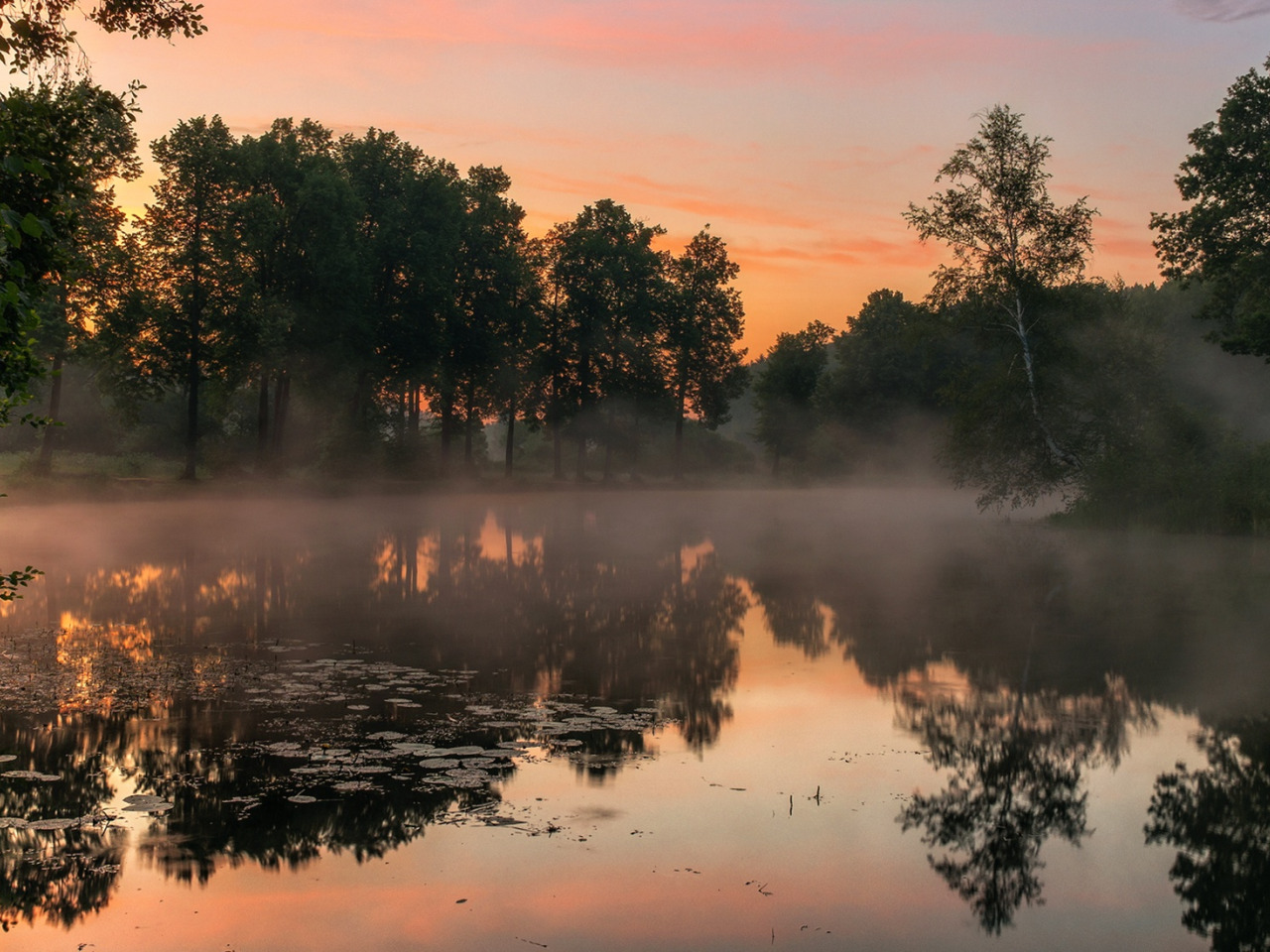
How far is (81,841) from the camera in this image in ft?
24.3

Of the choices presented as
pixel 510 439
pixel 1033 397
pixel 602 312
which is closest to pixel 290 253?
pixel 510 439

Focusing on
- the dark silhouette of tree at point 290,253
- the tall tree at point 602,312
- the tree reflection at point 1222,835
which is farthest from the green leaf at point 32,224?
the tall tree at point 602,312

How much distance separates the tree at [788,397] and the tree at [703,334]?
12865 millimetres

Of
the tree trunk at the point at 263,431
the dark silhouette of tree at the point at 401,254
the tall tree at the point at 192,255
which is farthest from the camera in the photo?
the dark silhouette of tree at the point at 401,254

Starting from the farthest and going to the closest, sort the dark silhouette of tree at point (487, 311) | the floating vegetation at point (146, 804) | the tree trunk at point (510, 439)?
the tree trunk at point (510, 439) → the dark silhouette of tree at point (487, 311) → the floating vegetation at point (146, 804)

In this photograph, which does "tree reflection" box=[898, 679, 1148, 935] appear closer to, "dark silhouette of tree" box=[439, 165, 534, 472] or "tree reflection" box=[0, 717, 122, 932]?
"tree reflection" box=[0, 717, 122, 932]

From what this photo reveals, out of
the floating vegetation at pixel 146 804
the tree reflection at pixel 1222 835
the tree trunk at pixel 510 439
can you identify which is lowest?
the floating vegetation at pixel 146 804

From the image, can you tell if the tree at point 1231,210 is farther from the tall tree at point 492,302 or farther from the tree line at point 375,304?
the tall tree at point 492,302

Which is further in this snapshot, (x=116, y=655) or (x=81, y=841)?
(x=116, y=655)

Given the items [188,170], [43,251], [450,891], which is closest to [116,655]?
[43,251]

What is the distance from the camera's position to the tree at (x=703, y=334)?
95.1 m

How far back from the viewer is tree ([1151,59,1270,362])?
40.2 meters

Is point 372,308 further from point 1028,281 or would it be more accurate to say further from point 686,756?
point 686,756

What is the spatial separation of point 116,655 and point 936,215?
126ft
